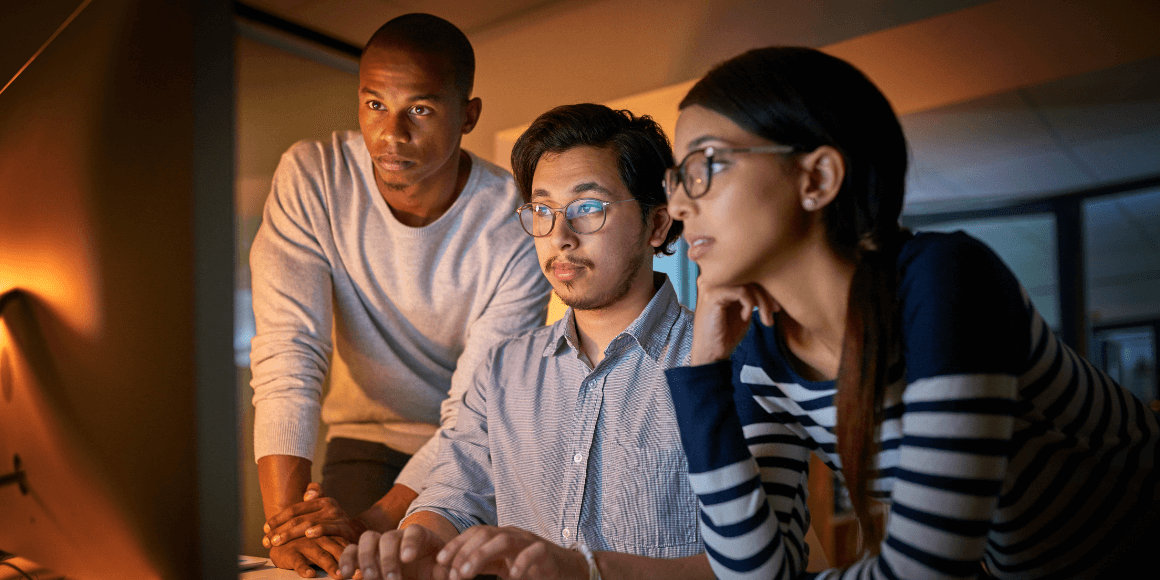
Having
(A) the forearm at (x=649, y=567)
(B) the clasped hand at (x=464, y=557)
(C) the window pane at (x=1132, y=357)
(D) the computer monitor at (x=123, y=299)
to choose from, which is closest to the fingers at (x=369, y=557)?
(B) the clasped hand at (x=464, y=557)

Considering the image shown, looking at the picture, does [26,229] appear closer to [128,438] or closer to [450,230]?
[128,438]

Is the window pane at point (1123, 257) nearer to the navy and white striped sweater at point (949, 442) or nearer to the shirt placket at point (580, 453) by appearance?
the navy and white striped sweater at point (949, 442)

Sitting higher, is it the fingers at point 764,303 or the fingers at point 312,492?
the fingers at point 764,303

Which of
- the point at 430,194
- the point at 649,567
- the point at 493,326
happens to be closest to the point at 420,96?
the point at 430,194

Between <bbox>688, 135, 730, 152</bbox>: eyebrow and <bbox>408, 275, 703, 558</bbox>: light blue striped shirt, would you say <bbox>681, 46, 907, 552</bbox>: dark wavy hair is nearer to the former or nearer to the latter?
<bbox>688, 135, 730, 152</bbox>: eyebrow

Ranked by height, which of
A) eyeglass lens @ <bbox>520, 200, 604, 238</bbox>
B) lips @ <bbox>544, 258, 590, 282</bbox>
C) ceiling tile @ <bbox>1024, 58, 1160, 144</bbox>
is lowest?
lips @ <bbox>544, 258, 590, 282</bbox>

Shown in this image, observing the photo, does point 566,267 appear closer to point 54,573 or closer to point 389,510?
point 389,510

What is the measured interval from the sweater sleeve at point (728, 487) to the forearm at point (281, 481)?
0.54m

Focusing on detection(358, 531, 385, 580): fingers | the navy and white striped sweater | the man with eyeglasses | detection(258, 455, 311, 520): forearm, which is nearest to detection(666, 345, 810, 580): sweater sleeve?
the navy and white striped sweater

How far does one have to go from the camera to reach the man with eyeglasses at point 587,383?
95cm

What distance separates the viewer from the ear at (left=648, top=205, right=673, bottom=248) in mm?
1037

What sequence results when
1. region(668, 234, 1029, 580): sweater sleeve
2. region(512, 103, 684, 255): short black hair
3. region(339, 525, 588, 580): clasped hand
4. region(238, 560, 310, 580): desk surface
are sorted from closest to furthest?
region(668, 234, 1029, 580): sweater sleeve, region(339, 525, 588, 580): clasped hand, region(238, 560, 310, 580): desk surface, region(512, 103, 684, 255): short black hair

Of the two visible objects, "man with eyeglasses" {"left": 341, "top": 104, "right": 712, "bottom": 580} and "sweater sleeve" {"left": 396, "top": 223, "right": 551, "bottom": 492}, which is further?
"sweater sleeve" {"left": 396, "top": 223, "right": 551, "bottom": 492}

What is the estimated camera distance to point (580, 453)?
977 millimetres
